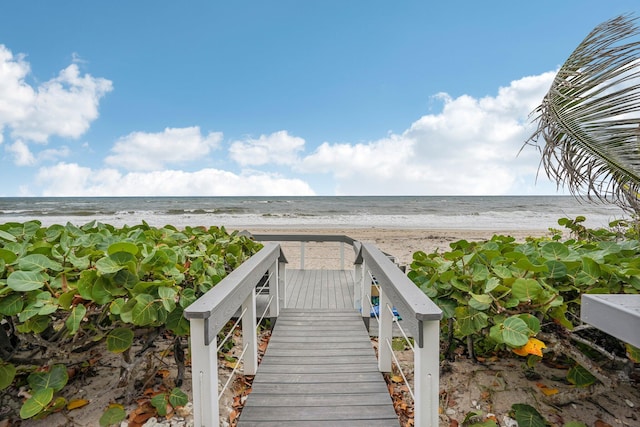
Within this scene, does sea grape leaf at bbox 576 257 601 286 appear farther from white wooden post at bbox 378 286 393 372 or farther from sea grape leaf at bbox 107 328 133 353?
→ sea grape leaf at bbox 107 328 133 353

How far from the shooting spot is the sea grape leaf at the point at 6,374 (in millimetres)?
1271

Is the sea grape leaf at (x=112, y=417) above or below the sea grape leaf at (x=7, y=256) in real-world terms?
below

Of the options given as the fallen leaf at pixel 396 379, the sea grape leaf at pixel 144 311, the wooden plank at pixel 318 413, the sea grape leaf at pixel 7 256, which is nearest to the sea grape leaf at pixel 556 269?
the wooden plank at pixel 318 413

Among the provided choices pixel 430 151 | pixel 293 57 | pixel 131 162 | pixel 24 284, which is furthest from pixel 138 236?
pixel 131 162

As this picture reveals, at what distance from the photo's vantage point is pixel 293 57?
40.7 ft

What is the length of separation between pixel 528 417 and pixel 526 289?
2.32ft

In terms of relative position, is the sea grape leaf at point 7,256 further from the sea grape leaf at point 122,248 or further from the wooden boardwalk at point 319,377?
the wooden boardwalk at point 319,377

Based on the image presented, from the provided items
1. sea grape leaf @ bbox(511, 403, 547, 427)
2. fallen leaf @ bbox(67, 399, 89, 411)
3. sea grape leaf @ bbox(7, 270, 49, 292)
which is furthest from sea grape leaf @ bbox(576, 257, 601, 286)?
fallen leaf @ bbox(67, 399, 89, 411)

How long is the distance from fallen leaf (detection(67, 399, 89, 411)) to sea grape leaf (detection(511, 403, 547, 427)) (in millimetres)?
2316

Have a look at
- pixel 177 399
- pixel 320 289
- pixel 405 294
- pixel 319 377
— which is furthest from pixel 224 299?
pixel 320 289

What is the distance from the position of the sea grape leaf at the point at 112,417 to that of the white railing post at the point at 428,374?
142 cm

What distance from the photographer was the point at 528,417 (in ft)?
4.80

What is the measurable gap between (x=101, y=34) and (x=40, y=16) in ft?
4.38

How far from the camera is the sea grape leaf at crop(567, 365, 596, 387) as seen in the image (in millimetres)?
1494
